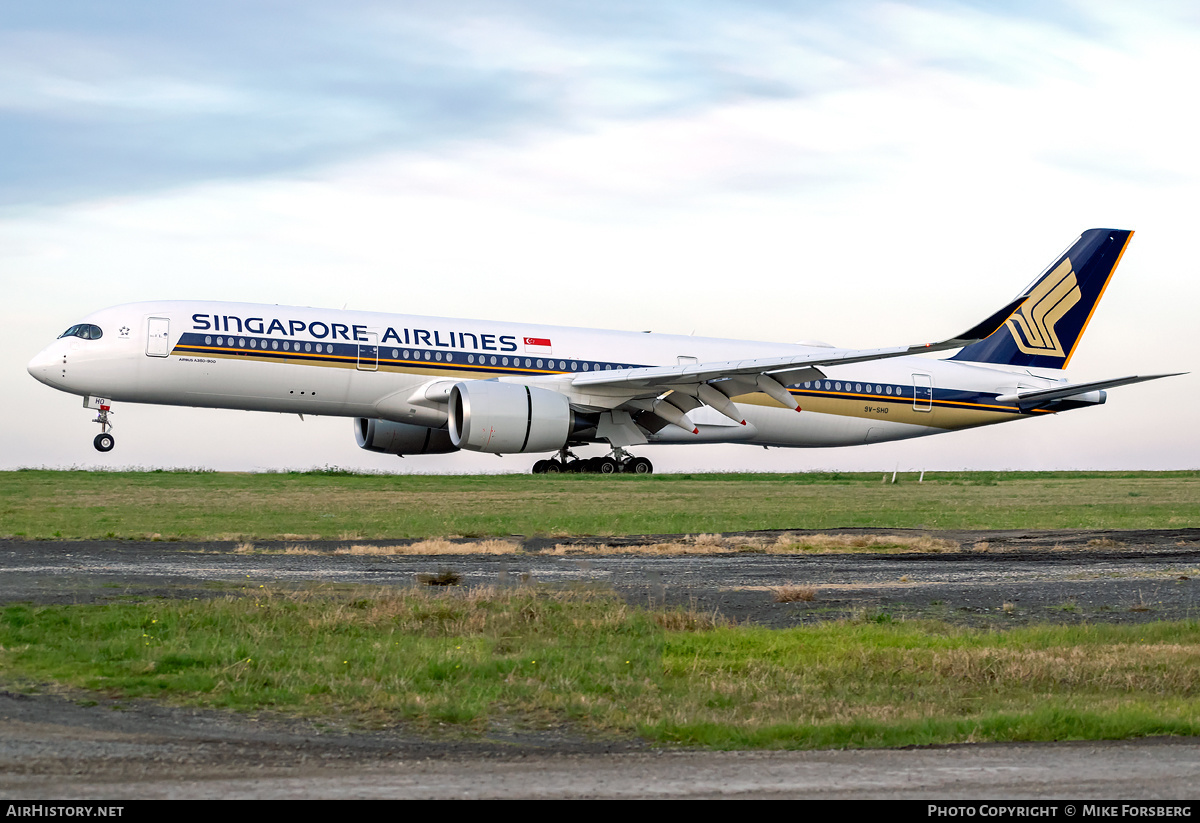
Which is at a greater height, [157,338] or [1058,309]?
[1058,309]

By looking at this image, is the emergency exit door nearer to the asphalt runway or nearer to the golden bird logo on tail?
the asphalt runway

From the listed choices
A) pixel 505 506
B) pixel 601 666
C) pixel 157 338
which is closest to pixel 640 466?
pixel 505 506

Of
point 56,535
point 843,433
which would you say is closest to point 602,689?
point 56,535

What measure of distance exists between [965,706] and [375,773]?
4393 mm

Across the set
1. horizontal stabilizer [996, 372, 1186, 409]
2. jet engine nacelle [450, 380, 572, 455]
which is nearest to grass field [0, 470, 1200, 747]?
jet engine nacelle [450, 380, 572, 455]

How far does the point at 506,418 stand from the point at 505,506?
19.5 feet

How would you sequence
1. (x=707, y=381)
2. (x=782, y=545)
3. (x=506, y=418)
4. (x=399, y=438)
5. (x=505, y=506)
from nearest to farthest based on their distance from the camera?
(x=782, y=545), (x=505, y=506), (x=506, y=418), (x=707, y=381), (x=399, y=438)

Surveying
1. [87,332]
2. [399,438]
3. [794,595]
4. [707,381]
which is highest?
[87,332]

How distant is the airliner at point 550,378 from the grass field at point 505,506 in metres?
1.60

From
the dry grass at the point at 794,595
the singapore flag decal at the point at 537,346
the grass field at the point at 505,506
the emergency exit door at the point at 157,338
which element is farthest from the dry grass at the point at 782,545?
the emergency exit door at the point at 157,338

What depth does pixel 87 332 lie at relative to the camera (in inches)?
1296

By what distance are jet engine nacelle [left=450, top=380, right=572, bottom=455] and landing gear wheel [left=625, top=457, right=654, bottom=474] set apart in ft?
16.5

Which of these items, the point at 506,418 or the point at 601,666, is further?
the point at 506,418

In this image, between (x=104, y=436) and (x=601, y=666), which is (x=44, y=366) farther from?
(x=601, y=666)
